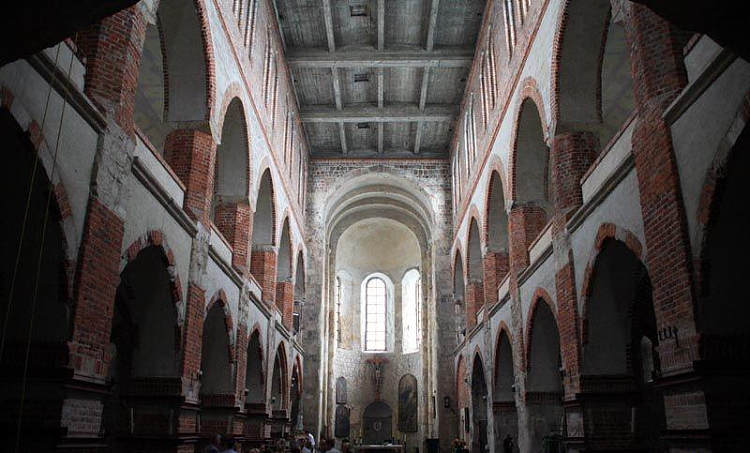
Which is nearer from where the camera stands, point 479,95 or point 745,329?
point 745,329

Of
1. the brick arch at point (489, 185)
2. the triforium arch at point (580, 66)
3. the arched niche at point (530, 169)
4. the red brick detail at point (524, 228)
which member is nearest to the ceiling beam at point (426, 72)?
the brick arch at point (489, 185)

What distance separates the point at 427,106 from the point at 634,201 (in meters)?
18.3

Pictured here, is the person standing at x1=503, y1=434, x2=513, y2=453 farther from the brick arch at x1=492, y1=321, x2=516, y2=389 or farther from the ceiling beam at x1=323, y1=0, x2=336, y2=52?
the ceiling beam at x1=323, y1=0, x2=336, y2=52

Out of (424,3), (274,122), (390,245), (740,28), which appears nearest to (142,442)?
(740,28)

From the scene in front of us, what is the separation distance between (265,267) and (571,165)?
33.9ft

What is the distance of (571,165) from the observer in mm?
12297

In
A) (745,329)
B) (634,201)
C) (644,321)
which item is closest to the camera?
(745,329)

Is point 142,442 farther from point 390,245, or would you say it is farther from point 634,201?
point 390,245

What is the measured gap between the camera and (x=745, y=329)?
7.08 metres

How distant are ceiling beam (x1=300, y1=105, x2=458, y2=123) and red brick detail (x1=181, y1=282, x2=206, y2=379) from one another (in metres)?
15.2

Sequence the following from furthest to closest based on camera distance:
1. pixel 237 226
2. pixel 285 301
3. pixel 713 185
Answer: pixel 285 301
pixel 237 226
pixel 713 185

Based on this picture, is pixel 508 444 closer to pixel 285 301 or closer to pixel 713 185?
pixel 285 301

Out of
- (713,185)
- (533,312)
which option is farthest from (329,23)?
(713,185)

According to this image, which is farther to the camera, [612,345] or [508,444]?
[508,444]
